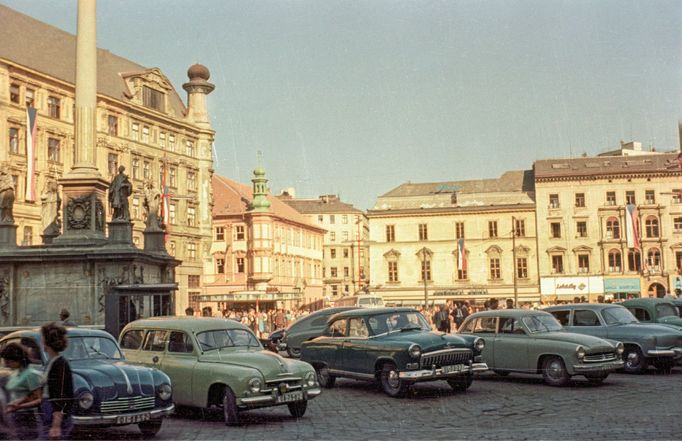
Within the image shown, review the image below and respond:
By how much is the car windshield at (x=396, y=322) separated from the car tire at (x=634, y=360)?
5.51 m

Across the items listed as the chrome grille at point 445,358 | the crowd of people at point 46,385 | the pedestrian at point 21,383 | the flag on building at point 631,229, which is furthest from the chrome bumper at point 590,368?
the flag on building at point 631,229

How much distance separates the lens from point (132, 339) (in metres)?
13.7

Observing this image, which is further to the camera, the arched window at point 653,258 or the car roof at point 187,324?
the arched window at point 653,258

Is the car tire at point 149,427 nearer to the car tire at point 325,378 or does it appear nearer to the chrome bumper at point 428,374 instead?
the chrome bumper at point 428,374

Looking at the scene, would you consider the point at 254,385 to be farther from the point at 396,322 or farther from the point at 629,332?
the point at 629,332

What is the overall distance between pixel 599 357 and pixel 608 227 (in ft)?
204

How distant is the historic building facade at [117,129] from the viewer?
52.6m

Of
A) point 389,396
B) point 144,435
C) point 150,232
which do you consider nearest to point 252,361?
point 144,435

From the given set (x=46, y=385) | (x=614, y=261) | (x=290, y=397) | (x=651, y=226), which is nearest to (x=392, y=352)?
(x=290, y=397)

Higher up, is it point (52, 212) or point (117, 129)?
point (117, 129)

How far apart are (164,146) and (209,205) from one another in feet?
24.4

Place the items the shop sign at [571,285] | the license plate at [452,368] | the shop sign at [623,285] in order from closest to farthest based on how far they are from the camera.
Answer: the license plate at [452,368]
the shop sign at [623,285]
the shop sign at [571,285]

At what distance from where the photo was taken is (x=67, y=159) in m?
56.8

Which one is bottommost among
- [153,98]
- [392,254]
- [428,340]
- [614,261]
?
[428,340]
